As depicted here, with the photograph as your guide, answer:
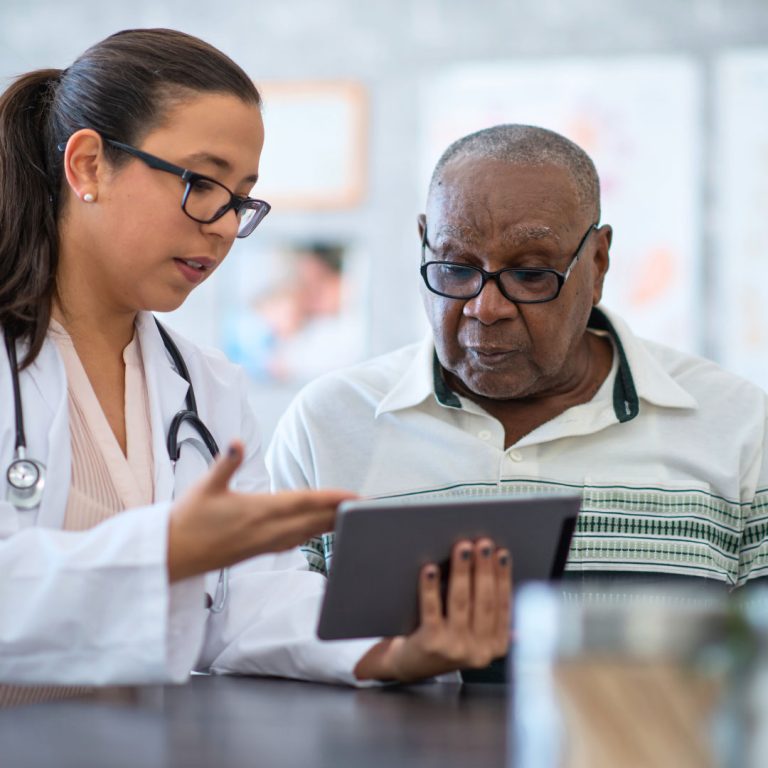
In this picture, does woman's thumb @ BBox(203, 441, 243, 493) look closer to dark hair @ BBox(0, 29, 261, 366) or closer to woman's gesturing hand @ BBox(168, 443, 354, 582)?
woman's gesturing hand @ BBox(168, 443, 354, 582)

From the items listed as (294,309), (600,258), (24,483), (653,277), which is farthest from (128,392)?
(653,277)

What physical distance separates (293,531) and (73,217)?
0.62 m

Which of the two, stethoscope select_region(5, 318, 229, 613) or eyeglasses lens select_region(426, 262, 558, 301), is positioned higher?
eyeglasses lens select_region(426, 262, 558, 301)

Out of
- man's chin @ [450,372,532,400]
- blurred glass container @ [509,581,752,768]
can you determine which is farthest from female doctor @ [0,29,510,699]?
blurred glass container @ [509,581,752,768]

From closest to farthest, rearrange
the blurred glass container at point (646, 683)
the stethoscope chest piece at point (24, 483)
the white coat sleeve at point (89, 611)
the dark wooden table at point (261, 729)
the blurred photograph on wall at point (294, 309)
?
the blurred glass container at point (646, 683), the dark wooden table at point (261, 729), the white coat sleeve at point (89, 611), the stethoscope chest piece at point (24, 483), the blurred photograph on wall at point (294, 309)

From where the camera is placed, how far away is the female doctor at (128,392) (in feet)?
3.77

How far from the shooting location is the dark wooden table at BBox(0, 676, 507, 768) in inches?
34.3

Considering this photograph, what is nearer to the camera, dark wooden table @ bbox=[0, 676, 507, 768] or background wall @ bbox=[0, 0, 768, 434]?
dark wooden table @ bbox=[0, 676, 507, 768]

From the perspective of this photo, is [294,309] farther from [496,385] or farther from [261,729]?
[261,729]

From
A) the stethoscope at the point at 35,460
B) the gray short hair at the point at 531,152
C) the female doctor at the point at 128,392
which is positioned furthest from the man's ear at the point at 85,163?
the gray short hair at the point at 531,152

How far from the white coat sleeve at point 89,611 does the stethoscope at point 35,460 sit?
0.44 ft

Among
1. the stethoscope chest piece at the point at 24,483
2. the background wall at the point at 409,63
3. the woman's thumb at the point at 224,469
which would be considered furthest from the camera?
the background wall at the point at 409,63

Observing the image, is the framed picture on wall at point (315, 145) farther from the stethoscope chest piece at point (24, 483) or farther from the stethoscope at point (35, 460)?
the stethoscope chest piece at point (24, 483)

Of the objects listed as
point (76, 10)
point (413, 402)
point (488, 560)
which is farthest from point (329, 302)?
point (488, 560)
